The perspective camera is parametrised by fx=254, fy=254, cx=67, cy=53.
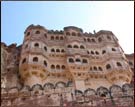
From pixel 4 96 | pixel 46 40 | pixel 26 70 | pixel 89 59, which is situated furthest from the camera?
pixel 46 40

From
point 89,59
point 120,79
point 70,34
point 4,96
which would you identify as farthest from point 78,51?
point 4,96

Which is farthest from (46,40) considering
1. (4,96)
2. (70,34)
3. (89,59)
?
(4,96)

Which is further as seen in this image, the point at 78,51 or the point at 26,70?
the point at 78,51

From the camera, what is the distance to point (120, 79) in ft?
75.7

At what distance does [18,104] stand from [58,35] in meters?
16.3

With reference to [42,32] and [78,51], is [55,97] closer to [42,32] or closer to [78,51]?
[78,51]

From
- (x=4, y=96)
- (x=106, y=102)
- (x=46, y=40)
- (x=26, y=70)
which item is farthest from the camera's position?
(x=46, y=40)

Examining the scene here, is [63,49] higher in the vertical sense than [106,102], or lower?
higher

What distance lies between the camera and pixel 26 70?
2220 centimetres

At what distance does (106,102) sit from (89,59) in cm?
1298

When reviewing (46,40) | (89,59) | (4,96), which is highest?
(46,40)

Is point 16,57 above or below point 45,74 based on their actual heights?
above

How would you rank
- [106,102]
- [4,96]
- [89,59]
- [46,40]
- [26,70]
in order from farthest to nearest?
[46,40], [89,59], [26,70], [4,96], [106,102]

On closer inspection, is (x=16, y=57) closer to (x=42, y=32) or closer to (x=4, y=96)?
(x=42, y=32)
